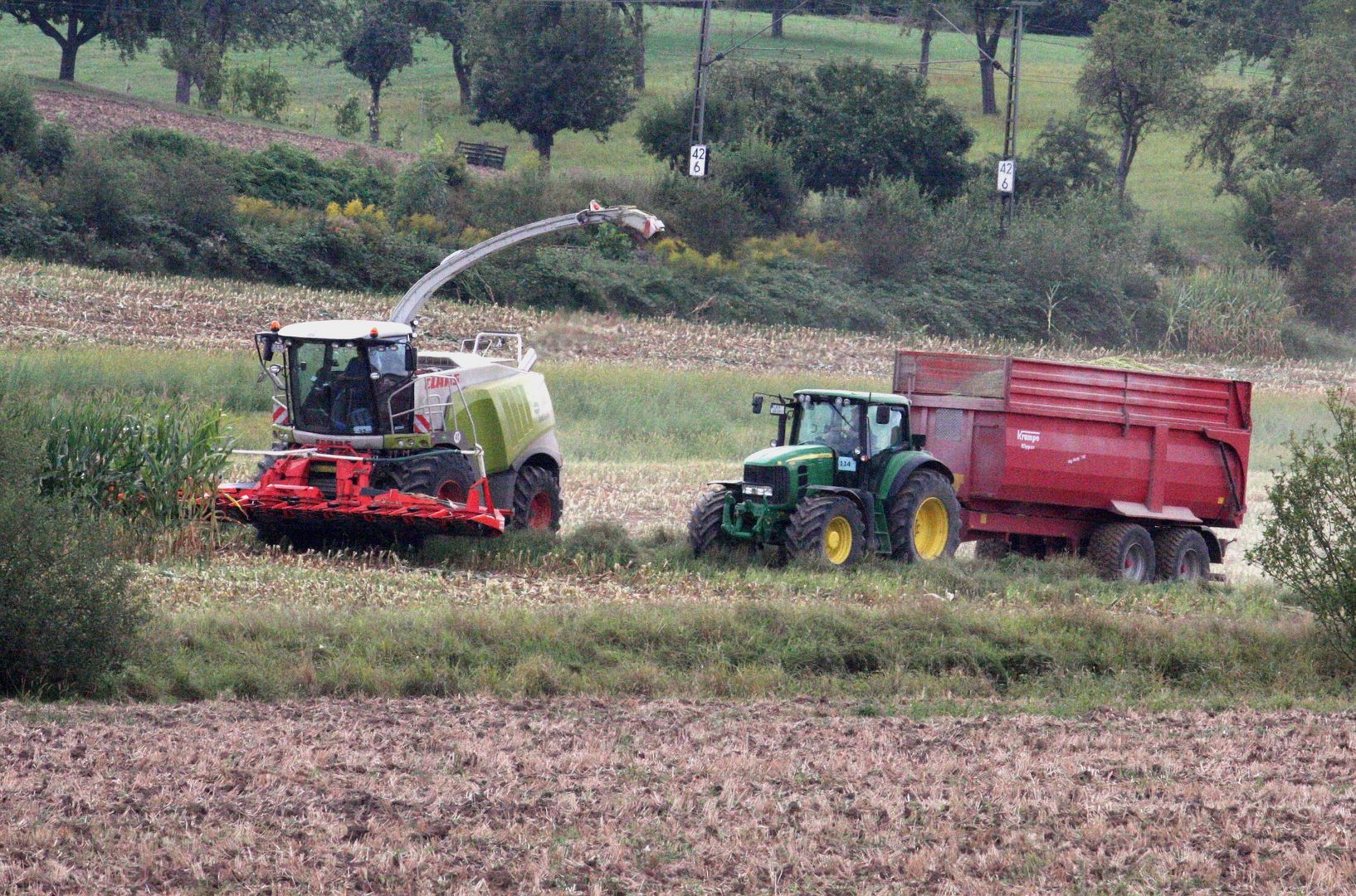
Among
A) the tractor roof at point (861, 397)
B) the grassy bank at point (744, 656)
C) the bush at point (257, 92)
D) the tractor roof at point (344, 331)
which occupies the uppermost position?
the bush at point (257, 92)

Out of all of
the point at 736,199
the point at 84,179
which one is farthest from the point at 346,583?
the point at 736,199

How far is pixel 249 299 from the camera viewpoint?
36.9 m

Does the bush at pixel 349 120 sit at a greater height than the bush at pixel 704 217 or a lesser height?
greater

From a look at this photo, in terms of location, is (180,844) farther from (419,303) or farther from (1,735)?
(419,303)

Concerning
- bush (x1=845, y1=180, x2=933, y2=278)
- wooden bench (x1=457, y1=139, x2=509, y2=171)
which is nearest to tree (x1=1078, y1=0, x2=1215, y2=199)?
bush (x1=845, y1=180, x2=933, y2=278)

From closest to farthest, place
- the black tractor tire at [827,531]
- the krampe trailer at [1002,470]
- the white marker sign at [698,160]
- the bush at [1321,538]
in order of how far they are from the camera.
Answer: the bush at [1321,538] < the black tractor tire at [827,531] < the krampe trailer at [1002,470] < the white marker sign at [698,160]

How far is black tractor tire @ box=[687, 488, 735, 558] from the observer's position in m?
15.9

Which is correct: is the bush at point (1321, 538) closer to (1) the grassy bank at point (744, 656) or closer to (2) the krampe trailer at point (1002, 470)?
(1) the grassy bank at point (744, 656)

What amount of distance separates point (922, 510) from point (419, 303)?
21.2 ft

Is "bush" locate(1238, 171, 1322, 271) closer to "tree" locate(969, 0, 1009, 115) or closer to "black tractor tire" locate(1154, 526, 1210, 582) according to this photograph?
"tree" locate(969, 0, 1009, 115)

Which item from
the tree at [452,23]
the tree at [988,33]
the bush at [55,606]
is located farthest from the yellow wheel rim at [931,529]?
the tree at [452,23]

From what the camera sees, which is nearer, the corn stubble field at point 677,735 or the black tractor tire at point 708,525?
the corn stubble field at point 677,735

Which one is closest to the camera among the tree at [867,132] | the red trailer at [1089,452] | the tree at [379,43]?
the red trailer at [1089,452]

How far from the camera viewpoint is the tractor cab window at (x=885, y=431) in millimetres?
16203
